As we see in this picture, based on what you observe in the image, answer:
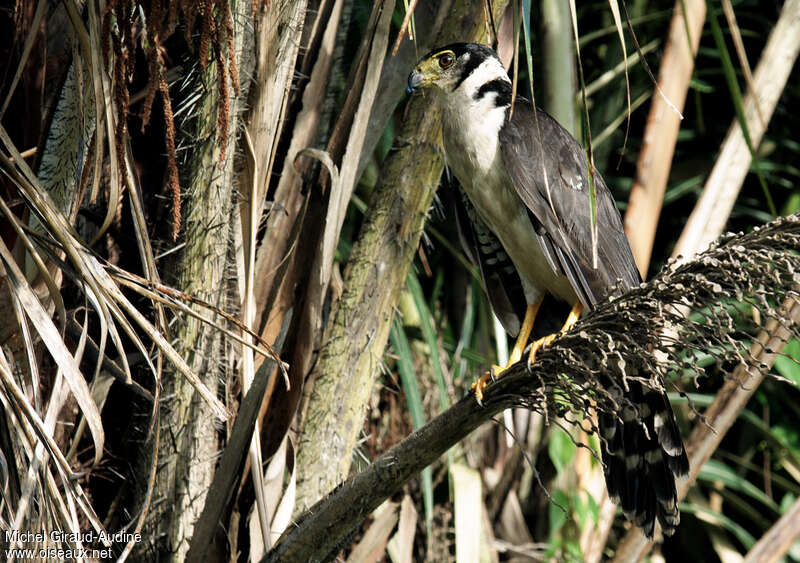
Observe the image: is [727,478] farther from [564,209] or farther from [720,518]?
[564,209]

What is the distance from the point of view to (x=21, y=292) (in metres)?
1.59

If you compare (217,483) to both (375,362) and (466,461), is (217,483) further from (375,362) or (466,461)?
(466,461)

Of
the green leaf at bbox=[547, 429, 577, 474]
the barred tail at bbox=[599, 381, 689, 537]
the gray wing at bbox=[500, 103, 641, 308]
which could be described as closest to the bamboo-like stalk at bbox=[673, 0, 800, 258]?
the gray wing at bbox=[500, 103, 641, 308]

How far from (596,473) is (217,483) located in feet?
6.59

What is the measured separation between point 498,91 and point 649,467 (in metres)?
1.25

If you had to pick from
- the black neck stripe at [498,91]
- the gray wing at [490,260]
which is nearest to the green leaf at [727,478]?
the gray wing at [490,260]

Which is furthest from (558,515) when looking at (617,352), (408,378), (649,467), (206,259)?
(617,352)

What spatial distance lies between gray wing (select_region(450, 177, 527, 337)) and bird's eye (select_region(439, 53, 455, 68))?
1.61ft

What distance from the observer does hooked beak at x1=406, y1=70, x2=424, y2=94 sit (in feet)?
8.34

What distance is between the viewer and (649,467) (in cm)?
225

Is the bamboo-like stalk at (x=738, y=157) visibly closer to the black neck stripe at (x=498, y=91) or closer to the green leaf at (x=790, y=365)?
the green leaf at (x=790, y=365)

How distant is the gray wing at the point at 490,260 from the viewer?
2.93 metres

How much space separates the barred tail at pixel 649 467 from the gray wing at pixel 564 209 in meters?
0.36

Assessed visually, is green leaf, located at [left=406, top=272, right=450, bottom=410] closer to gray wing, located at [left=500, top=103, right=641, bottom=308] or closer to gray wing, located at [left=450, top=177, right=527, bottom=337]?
gray wing, located at [left=450, top=177, right=527, bottom=337]
